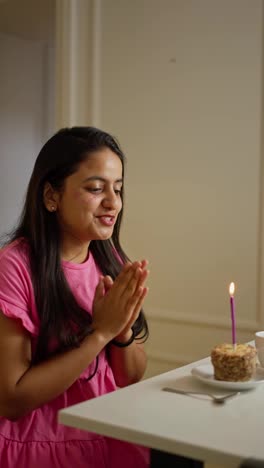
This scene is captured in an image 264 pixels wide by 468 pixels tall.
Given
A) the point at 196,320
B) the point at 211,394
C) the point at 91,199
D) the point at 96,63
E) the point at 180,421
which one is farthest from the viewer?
the point at 96,63

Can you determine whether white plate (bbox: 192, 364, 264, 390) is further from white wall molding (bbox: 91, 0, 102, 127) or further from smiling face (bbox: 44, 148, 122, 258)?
white wall molding (bbox: 91, 0, 102, 127)

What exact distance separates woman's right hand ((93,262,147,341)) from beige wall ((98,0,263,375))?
125 centimetres

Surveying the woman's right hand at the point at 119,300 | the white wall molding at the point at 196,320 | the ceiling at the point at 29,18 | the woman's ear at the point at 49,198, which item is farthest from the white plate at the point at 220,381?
the ceiling at the point at 29,18

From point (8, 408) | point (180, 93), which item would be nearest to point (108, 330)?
point (8, 408)

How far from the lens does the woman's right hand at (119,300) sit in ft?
3.89

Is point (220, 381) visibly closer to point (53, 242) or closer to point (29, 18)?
point (53, 242)

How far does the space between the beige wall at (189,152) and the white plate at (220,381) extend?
4.01ft

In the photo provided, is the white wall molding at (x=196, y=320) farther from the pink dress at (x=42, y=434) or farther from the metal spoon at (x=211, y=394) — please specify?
the metal spoon at (x=211, y=394)

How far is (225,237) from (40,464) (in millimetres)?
1433

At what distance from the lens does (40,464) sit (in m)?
1.21

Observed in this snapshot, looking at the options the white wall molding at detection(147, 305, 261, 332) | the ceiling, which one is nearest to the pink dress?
the white wall molding at detection(147, 305, 261, 332)

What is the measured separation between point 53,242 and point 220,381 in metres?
0.52

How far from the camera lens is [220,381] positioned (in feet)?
3.52

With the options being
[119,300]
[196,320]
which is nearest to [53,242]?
[119,300]
